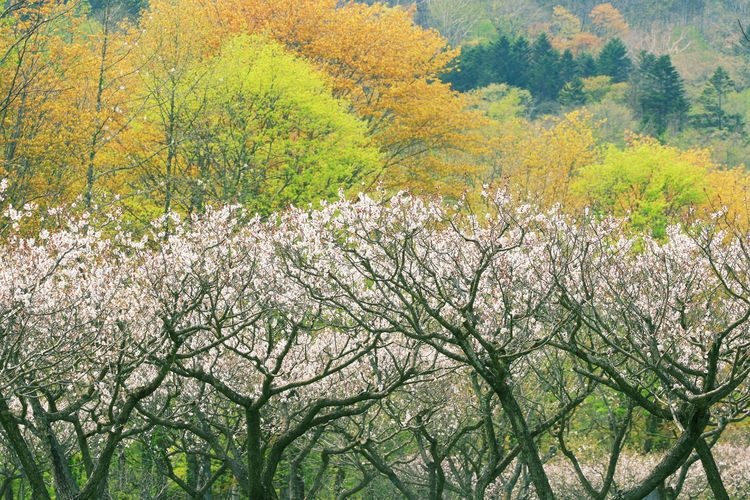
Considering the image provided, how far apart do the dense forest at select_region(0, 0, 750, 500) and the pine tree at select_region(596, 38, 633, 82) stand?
3448 centimetres

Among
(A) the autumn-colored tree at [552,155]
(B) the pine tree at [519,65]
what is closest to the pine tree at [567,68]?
(B) the pine tree at [519,65]

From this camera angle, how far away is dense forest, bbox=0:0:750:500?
12.2 meters

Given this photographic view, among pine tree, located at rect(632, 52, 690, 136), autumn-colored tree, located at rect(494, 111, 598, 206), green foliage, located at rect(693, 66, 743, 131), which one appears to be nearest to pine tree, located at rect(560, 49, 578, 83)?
pine tree, located at rect(632, 52, 690, 136)

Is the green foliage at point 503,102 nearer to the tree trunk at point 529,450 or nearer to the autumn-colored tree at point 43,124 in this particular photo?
the autumn-colored tree at point 43,124

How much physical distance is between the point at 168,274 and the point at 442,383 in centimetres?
712

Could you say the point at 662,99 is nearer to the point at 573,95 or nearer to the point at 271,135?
the point at 573,95

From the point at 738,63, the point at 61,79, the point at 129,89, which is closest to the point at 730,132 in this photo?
the point at 738,63

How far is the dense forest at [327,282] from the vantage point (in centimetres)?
1218


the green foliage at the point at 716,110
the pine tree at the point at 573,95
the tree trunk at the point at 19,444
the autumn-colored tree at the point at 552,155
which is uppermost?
the pine tree at the point at 573,95

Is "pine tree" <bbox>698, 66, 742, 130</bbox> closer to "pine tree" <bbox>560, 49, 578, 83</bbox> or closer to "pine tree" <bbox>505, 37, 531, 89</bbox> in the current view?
"pine tree" <bbox>560, 49, 578, 83</bbox>

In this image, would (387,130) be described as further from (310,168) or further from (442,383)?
(442,383)

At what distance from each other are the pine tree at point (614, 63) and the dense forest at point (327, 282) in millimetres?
34478

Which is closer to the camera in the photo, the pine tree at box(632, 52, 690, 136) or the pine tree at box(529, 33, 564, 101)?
the pine tree at box(632, 52, 690, 136)

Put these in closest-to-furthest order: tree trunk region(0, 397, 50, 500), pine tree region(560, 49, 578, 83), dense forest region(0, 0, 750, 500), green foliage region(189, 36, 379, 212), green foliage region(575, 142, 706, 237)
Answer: tree trunk region(0, 397, 50, 500), dense forest region(0, 0, 750, 500), green foliage region(189, 36, 379, 212), green foliage region(575, 142, 706, 237), pine tree region(560, 49, 578, 83)
